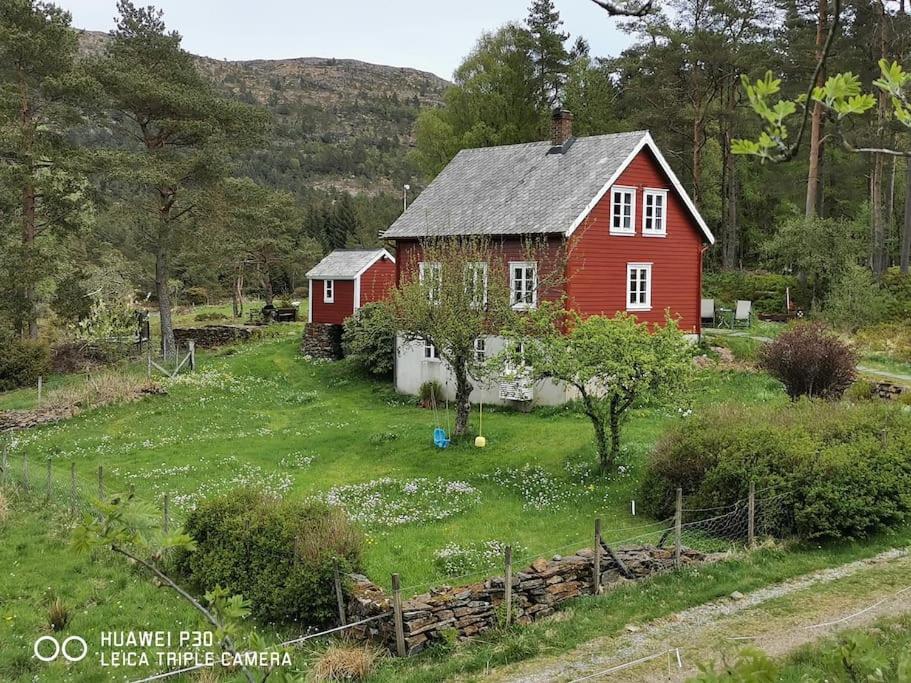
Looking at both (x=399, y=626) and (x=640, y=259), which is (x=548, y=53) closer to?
(x=640, y=259)

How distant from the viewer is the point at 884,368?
27.8 metres

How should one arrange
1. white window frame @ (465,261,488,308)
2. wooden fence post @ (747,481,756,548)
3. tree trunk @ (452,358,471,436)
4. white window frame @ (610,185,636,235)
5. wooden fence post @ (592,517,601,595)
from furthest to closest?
white window frame @ (610,185,636,235) < white window frame @ (465,261,488,308) < tree trunk @ (452,358,471,436) < wooden fence post @ (747,481,756,548) < wooden fence post @ (592,517,601,595)

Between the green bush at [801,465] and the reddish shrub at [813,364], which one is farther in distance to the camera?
the reddish shrub at [813,364]

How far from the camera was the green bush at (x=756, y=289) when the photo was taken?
3984 centimetres

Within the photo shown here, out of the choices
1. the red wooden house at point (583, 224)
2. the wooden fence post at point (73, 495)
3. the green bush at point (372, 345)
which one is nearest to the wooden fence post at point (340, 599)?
the wooden fence post at point (73, 495)

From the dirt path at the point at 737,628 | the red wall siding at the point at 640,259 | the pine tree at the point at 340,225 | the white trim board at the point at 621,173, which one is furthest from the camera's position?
the pine tree at the point at 340,225

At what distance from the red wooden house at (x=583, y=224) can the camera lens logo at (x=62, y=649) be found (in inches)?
664

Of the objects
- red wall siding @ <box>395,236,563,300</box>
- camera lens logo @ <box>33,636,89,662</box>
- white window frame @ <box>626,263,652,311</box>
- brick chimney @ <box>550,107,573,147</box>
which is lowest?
camera lens logo @ <box>33,636,89,662</box>

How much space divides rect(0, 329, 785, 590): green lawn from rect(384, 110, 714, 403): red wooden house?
3.67 m

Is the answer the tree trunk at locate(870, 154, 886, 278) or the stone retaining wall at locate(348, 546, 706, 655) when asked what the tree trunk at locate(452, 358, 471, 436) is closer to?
the stone retaining wall at locate(348, 546, 706, 655)

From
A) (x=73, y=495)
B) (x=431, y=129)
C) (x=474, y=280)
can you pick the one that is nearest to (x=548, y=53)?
(x=431, y=129)

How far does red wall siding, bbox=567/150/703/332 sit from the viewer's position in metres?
27.1

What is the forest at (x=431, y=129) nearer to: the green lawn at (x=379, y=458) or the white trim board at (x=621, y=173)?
the white trim board at (x=621, y=173)

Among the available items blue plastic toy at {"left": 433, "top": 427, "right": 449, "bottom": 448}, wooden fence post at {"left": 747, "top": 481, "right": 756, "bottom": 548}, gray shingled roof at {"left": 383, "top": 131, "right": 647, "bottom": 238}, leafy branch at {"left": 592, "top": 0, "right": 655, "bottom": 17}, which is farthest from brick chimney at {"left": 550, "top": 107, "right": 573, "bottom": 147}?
leafy branch at {"left": 592, "top": 0, "right": 655, "bottom": 17}
